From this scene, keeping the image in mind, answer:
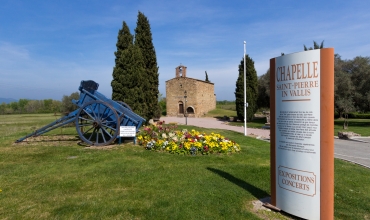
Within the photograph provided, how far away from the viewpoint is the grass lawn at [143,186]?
12.8 feet

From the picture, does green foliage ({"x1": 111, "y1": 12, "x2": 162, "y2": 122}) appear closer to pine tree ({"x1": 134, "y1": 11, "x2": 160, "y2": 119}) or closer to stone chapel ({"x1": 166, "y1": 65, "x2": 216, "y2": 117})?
pine tree ({"x1": 134, "y1": 11, "x2": 160, "y2": 119})

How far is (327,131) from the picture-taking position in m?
3.30

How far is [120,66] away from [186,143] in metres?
9.39

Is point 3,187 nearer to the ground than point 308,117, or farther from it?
nearer to the ground

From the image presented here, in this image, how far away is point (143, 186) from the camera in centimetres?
503

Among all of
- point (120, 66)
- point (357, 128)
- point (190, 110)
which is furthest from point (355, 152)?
point (190, 110)

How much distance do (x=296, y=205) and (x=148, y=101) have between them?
16.4 meters

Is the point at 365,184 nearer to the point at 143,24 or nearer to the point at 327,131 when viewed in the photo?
the point at 327,131

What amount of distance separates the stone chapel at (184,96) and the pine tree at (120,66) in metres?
20.1

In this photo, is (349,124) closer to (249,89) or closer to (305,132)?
(249,89)

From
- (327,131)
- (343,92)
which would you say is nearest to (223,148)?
(327,131)

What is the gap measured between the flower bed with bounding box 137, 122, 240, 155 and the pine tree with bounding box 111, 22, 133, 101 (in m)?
6.54

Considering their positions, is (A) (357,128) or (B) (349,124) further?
(B) (349,124)

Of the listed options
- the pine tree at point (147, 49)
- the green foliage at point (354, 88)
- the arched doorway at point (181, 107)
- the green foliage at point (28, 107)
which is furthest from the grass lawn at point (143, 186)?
the green foliage at point (28, 107)
